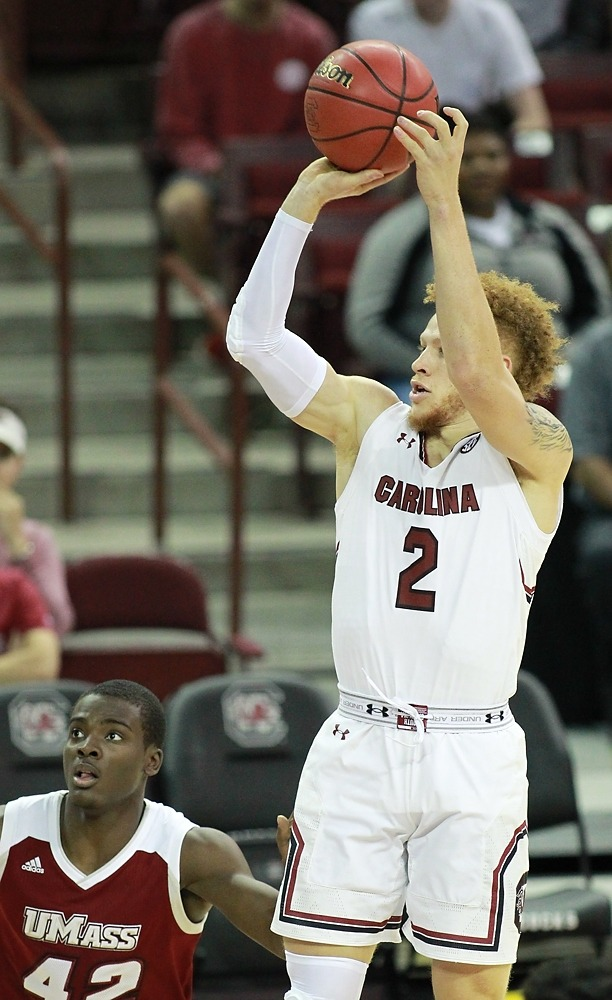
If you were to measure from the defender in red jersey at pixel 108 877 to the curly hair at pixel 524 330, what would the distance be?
101 centimetres

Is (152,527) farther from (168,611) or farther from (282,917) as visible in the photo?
(282,917)

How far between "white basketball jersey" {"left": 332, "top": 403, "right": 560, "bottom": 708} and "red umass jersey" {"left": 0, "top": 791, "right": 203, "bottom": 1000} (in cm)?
63

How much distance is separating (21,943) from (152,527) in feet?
13.2

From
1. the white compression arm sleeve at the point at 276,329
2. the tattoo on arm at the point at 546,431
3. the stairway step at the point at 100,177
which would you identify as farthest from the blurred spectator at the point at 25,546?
the stairway step at the point at 100,177

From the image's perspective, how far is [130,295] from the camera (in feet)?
28.5

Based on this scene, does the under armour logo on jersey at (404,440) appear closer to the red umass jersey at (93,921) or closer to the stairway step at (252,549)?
the red umass jersey at (93,921)

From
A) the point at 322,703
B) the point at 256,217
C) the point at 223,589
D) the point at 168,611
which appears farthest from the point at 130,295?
the point at 322,703

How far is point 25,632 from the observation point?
5.54 m

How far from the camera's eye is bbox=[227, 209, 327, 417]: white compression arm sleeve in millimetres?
3152

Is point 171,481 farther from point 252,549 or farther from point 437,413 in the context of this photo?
point 437,413

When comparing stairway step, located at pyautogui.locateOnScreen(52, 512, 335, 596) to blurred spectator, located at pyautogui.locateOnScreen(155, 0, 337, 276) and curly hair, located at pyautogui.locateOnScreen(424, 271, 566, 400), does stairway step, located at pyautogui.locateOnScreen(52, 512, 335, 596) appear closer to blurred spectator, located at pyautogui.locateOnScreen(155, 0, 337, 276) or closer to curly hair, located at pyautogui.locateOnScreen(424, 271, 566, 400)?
blurred spectator, located at pyautogui.locateOnScreen(155, 0, 337, 276)

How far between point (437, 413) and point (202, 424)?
399cm

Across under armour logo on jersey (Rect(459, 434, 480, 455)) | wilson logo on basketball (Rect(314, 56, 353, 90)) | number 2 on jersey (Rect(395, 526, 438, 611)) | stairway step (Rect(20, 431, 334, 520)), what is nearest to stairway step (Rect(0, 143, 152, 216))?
stairway step (Rect(20, 431, 334, 520))

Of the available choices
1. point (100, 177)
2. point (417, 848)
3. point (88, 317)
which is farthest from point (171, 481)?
point (417, 848)
